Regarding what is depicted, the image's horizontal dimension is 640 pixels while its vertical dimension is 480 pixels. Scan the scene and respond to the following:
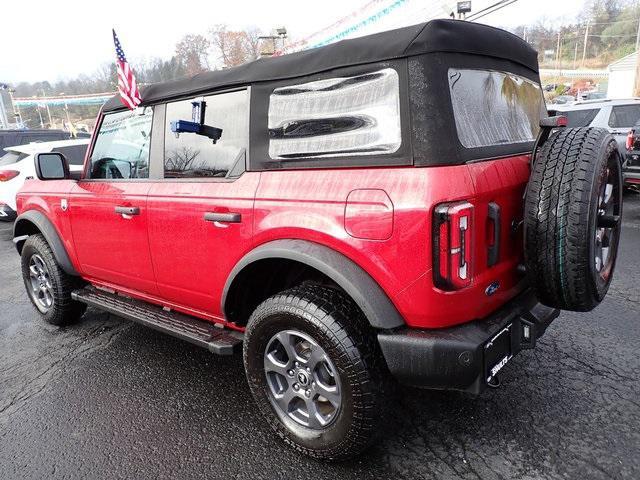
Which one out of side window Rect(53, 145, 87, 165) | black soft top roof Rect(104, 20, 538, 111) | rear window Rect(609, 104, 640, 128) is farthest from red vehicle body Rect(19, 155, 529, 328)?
rear window Rect(609, 104, 640, 128)

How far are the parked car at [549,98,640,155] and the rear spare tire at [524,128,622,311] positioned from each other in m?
7.79

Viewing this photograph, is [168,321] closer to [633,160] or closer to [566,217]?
[566,217]

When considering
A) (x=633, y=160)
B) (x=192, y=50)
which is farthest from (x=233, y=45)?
(x=633, y=160)

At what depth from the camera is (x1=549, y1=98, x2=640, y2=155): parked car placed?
891 centimetres

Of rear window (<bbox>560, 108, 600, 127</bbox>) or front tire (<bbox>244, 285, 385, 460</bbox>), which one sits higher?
rear window (<bbox>560, 108, 600, 127</bbox>)

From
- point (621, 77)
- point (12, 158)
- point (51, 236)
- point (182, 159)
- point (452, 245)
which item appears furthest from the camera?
point (621, 77)

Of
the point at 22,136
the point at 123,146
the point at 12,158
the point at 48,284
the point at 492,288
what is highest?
the point at 22,136

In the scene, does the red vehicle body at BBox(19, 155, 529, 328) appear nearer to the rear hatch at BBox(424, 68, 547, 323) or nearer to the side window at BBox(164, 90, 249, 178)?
the rear hatch at BBox(424, 68, 547, 323)

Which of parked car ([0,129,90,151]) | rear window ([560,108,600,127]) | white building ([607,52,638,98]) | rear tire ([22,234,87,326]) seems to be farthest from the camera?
white building ([607,52,638,98])

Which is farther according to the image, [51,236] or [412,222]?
[51,236]

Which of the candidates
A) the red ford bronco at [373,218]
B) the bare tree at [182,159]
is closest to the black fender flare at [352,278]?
the red ford bronco at [373,218]

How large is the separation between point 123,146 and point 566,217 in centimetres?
296

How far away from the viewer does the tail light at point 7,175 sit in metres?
8.07

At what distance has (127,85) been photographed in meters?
3.15
